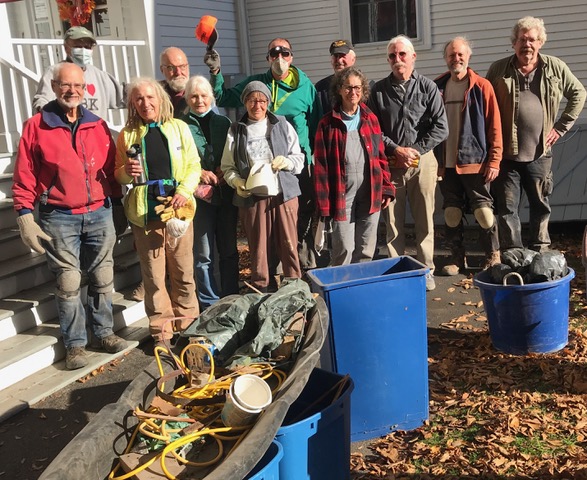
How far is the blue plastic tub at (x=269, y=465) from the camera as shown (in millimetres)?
2629

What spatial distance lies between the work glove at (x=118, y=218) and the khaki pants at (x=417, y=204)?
8.24ft

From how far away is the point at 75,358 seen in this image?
17.1 feet

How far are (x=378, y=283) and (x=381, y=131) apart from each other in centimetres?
254

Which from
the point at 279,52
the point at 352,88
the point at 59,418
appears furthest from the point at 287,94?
→ the point at 59,418

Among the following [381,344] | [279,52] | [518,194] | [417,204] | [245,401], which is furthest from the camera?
[518,194]

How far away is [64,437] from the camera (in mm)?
4379

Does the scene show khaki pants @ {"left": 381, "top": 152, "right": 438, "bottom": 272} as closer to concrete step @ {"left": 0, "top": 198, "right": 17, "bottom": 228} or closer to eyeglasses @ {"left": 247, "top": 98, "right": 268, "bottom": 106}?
eyeglasses @ {"left": 247, "top": 98, "right": 268, "bottom": 106}

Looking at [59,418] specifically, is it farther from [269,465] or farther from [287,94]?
[287,94]

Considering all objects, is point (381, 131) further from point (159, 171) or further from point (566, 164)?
point (566, 164)

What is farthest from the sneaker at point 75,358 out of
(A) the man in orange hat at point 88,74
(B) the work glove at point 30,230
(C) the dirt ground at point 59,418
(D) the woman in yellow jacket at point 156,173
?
(A) the man in orange hat at point 88,74

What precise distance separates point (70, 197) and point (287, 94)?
7.37 feet

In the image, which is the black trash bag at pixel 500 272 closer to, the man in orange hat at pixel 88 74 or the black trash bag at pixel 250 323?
the black trash bag at pixel 250 323

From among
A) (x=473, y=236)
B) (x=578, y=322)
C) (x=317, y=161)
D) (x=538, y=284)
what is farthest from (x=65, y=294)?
(x=473, y=236)

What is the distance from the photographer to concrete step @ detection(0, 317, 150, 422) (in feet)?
15.5
